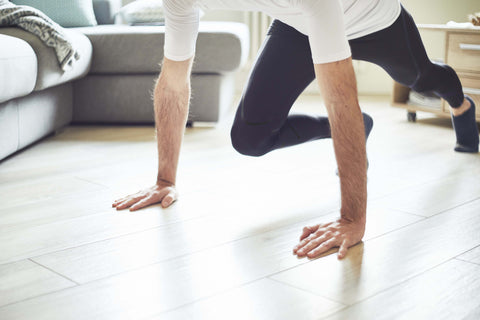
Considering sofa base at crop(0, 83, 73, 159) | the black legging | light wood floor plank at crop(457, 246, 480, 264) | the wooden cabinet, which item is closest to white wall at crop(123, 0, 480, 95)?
the wooden cabinet

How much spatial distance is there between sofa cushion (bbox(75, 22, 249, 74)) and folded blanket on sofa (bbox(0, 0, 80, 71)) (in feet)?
1.14

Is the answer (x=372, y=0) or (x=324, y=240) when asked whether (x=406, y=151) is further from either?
(x=324, y=240)

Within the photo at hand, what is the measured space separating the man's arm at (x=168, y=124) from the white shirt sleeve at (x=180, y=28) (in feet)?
0.08

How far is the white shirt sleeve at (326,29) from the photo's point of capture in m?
1.18

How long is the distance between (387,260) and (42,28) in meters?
1.51

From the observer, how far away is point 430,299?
1.03 m

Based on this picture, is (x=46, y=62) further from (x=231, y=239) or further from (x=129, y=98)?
(x=231, y=239)

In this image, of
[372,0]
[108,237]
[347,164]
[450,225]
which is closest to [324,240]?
[347,164]

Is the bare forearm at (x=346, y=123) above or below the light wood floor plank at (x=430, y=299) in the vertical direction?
above

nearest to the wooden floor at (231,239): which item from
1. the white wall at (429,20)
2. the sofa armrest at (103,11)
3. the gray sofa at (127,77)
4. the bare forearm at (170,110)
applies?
the bare forearm at (170,110)

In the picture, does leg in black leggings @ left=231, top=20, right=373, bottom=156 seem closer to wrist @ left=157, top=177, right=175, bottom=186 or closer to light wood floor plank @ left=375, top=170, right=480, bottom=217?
wrist @ left=157, top=177, right=175, bottom=186

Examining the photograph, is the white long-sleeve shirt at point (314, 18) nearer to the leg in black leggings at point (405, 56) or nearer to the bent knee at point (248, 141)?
the leg in black leggings at point (405, 56)

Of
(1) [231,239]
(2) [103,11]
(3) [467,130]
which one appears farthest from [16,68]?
(3) [467,130]

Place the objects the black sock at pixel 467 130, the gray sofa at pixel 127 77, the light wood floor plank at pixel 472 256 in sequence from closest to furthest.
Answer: the light wood floor plank at pixel 472 256, the black sock at pixel 467 130, the gray sofa at pixel 127 77
